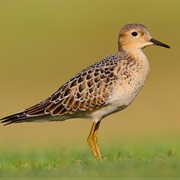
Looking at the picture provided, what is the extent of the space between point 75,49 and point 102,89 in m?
27.7

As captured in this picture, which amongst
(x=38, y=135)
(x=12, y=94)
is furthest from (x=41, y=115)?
(x=12, y=94)

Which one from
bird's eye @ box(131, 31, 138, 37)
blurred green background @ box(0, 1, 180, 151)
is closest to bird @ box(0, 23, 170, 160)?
bird's eye @ box(131, 31, 138, 37)

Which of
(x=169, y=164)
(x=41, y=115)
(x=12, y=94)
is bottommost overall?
(x=169, y=164)

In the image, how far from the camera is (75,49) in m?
44.2

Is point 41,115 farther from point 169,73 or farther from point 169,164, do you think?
point 169,73

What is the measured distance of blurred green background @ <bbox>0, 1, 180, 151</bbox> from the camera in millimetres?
37062

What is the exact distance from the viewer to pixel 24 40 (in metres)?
44.9

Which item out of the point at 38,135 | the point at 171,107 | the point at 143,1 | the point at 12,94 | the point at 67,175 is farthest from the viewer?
the point at 143,1

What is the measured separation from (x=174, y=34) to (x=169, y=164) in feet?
106

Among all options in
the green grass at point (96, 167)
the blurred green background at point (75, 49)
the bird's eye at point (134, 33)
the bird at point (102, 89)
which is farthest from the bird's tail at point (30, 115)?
the blurred green background at point (75, 49)

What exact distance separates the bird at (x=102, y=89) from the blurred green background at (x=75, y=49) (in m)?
14.8

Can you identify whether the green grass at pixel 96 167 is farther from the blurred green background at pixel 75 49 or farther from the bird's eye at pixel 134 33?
the blurred green background at pixel 75 49

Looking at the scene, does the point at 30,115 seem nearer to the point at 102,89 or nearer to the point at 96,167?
the point at 102,89

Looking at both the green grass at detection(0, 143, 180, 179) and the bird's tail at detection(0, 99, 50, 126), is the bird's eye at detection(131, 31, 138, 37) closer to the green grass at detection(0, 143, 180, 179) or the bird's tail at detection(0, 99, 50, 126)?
the bird's tail at detection(0, 99, 50, 126)
